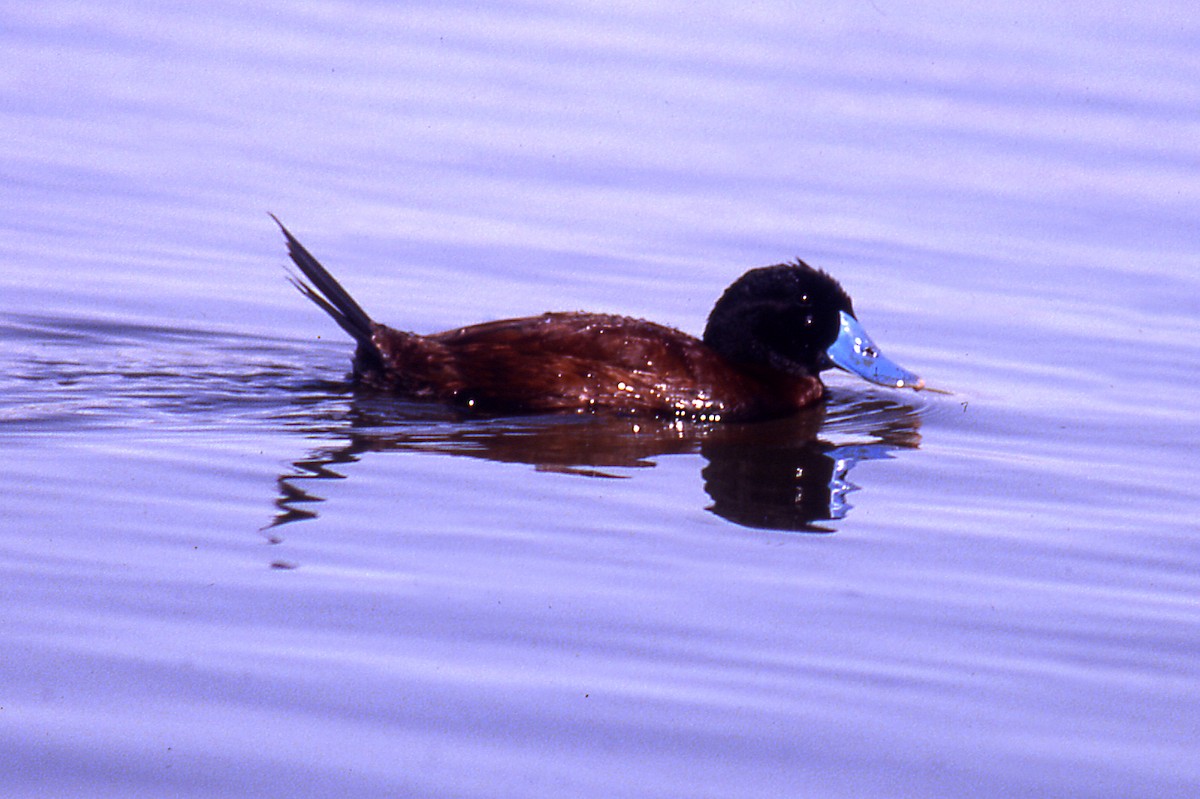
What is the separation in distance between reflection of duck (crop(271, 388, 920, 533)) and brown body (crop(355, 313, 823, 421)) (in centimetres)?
9

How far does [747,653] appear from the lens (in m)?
4.17

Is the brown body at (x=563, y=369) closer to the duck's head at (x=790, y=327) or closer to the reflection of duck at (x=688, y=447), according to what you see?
the reflection of duck at (x=688, y=447)

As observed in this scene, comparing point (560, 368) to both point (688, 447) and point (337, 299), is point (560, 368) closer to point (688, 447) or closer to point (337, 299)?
point (688, 447)

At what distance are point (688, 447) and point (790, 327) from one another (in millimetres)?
1146

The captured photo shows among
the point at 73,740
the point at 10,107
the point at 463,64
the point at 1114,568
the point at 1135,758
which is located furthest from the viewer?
the point at 463,64

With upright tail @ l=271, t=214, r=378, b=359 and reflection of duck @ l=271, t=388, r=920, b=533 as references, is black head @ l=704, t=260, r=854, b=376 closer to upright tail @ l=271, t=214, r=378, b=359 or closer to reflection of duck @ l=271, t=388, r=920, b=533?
reflection of duck @ l=271, t=388, r=920, b=533

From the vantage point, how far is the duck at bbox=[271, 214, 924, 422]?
6.85 metres

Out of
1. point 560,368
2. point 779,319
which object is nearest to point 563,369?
point 560,368

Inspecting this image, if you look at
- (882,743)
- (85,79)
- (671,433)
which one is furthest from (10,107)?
(882,743)

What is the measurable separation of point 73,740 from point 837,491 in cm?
294

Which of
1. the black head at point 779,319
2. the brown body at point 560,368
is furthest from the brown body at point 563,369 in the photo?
the black head at point 779,319

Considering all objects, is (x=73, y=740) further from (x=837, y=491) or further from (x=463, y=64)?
(x=463, y=64)

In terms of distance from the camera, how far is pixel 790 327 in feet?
24.5

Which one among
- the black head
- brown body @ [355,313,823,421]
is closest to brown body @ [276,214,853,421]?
brown body @ [355,313,823,421]
